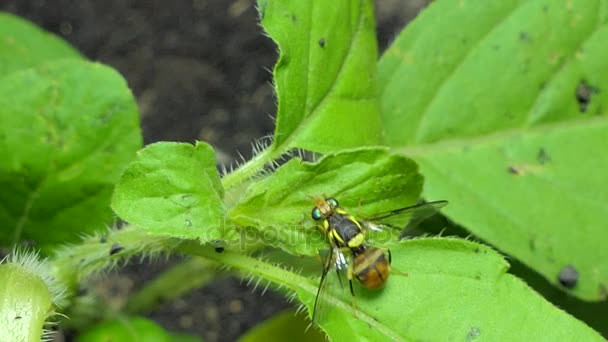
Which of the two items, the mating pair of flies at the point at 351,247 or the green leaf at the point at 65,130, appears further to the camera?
the green leaf at the point at 65,130

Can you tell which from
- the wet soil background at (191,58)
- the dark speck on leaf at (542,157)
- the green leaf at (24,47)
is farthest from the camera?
Result: the wet soil background at (191,58)

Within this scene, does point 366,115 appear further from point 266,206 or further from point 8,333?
point 8,333

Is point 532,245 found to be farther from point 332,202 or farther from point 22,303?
point 22,303

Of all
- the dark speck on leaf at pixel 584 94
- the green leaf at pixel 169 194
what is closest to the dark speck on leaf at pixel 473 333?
the green leaf at pixel 169 194

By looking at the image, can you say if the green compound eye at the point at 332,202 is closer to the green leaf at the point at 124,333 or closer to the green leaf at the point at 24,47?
the green leaf at the point at 124,333

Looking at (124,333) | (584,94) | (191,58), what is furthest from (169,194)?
(191,58)

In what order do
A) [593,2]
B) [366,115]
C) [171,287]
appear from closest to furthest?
[366,115]
[593,2]
[171,287]

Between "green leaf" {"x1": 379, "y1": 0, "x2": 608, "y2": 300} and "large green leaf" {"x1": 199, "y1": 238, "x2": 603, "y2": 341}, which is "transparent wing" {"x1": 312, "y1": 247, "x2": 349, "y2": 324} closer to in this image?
"large green leaf" {"x1": 199, "y1": 238, "x2": 603, "y2": 341}

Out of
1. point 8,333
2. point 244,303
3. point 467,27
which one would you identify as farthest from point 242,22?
point 8,333
